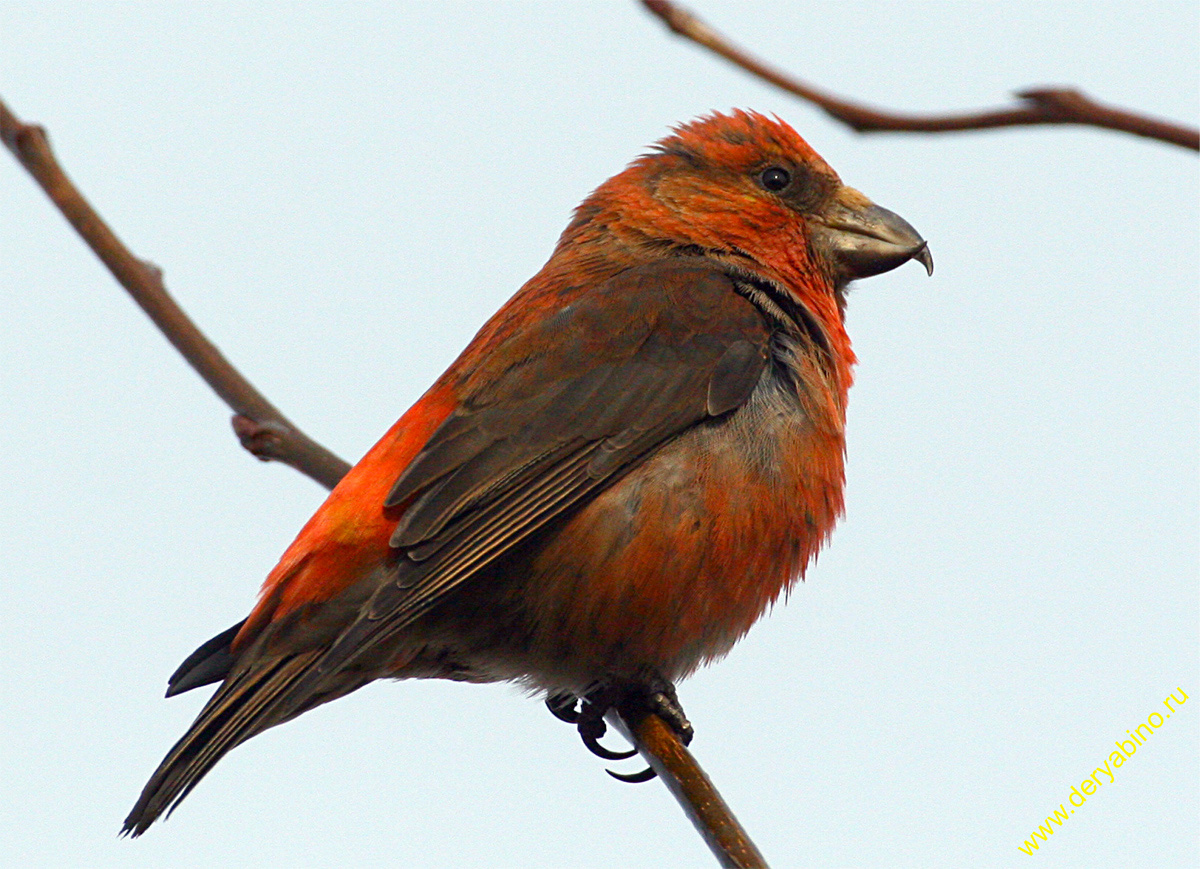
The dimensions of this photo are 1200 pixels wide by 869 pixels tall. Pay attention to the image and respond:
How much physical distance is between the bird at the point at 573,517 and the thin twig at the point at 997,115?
104 inches

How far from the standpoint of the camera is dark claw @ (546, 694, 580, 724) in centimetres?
470

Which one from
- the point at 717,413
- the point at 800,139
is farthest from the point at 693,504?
the point at 800,139

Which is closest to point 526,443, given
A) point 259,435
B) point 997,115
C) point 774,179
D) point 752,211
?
point 259,435

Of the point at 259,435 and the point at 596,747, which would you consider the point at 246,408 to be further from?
the point at 596,747

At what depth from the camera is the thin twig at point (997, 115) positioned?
129 centimetres

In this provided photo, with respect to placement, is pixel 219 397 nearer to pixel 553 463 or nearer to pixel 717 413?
pixel 553 463

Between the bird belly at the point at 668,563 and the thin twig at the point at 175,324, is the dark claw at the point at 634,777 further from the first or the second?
the thin twig at the point at 175,324

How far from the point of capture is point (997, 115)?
4.33 ft

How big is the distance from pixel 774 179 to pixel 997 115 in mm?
3960

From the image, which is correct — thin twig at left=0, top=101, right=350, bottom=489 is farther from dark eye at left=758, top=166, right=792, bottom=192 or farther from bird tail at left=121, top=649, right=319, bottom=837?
dark eye at left=758, top=166, right=792, bottom=192

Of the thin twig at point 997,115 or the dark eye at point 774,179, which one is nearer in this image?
the thin twig at point 997,115

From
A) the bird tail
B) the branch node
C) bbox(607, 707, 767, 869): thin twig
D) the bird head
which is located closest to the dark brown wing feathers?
the bird tail

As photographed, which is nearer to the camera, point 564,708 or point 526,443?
point 526,443

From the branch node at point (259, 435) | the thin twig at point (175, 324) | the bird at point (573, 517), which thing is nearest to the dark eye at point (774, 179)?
the bird at point (573, 517)
